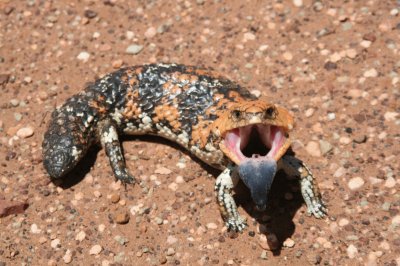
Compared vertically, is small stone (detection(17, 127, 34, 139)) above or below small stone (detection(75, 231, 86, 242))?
above

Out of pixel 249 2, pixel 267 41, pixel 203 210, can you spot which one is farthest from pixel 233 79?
pixel 203 210

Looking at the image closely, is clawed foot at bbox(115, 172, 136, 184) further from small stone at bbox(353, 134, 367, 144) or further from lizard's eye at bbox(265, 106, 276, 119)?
small stone at bbox(353, 134, 367, 144)

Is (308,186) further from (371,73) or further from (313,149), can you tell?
(371,73)

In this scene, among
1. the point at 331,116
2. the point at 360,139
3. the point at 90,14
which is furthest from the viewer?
the point at 90,14

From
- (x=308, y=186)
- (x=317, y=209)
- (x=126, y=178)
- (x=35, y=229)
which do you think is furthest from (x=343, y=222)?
(x=35, y=229)

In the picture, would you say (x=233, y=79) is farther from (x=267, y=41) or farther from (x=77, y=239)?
(x=77, y=239)

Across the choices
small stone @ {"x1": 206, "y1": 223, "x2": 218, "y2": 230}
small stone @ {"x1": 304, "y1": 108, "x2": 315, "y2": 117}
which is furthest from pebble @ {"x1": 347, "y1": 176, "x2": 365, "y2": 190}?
small stone @ {"x1": 206, "y1": 223, "x2": 218, "y2": 230}

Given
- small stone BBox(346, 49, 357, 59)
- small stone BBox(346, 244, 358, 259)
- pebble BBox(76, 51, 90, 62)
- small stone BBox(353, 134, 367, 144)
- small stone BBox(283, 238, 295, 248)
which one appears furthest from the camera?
pebble BBox(76, 51, 90, 62)
